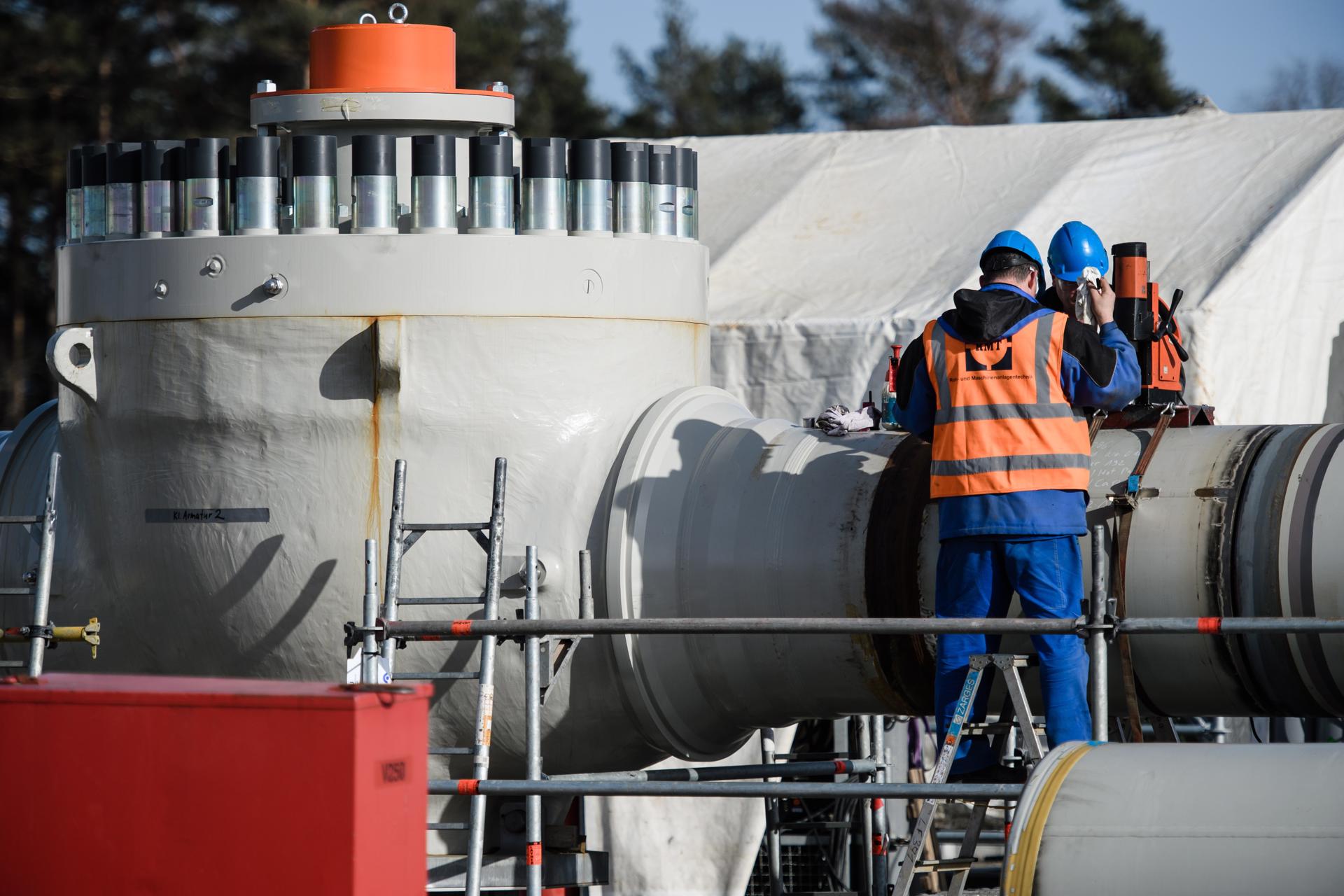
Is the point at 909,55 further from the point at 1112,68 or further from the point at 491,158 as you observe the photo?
the point at 491,158

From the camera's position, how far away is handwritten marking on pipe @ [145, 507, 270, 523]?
7418 mm

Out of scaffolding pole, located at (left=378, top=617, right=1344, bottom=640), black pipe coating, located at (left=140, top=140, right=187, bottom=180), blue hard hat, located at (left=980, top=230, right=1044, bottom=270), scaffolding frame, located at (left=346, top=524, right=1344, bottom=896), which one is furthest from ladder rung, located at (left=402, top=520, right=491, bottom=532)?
blue hard hat, located at (left=980, top=230, right=1044, bottom=270)

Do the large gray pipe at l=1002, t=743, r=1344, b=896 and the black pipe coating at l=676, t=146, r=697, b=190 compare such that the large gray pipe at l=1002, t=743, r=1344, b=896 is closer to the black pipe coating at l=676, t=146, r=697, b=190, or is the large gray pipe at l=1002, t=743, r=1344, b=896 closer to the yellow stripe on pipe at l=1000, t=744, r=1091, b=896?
the yellow stripe on pipe at l=1000, t=744, r=1091, b=896

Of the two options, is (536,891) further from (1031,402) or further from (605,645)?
(1031,402)

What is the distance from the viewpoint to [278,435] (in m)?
7.38

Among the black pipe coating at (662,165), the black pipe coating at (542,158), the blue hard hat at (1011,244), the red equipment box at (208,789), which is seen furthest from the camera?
the black pipe coating at (662,165)

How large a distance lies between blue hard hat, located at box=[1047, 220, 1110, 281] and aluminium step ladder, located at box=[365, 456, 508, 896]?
214 centimetres

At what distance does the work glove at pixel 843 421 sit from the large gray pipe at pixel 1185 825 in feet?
9.37

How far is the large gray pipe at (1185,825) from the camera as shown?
14.4 feet

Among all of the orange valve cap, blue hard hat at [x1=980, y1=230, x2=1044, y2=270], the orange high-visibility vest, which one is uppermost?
the orange valve cap

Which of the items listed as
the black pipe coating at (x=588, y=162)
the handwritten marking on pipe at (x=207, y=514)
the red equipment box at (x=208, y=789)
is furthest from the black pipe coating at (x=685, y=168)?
the red equipment box at (x=208, y=789)

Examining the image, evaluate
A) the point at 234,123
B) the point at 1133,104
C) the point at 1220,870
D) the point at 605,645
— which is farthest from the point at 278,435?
the point at 1133,104

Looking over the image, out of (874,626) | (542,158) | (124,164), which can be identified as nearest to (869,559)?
(874,626)

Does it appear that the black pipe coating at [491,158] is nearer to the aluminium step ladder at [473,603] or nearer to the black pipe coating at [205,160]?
the black pipe coating at [205,160]
